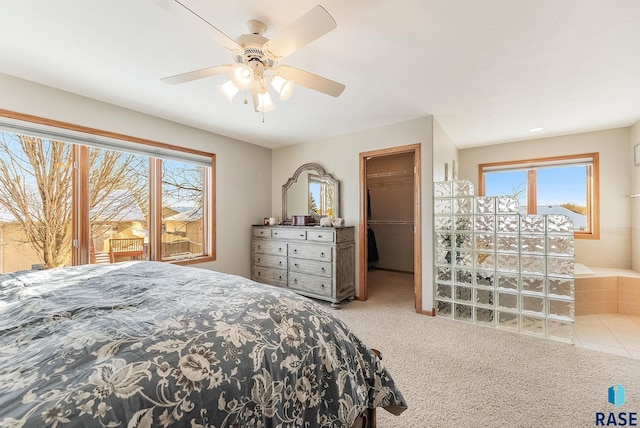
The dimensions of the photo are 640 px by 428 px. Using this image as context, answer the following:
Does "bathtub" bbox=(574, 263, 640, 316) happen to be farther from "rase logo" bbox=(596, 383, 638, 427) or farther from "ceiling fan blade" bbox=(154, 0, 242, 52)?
"ceiling fan blade" bbox=(154, 0, 242, 52)

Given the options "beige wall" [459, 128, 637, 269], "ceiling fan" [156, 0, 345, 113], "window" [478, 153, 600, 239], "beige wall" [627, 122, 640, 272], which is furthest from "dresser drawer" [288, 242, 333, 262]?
"beige wall" [627, 122, 640, 272]

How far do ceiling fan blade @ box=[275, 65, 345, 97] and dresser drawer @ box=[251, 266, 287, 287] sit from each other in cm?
266

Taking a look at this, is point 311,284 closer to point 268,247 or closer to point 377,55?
point 268,247

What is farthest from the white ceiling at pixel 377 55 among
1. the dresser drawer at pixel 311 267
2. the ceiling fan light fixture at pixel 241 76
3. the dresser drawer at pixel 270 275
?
the dresser drawer at pixel 270 275

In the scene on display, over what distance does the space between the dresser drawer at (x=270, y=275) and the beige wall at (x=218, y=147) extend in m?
0.18

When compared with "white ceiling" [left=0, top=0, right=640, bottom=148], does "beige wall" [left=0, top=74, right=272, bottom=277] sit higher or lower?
lower

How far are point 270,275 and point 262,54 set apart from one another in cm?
304

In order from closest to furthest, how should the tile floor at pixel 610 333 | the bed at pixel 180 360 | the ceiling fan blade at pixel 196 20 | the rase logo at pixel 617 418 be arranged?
1. the bed at pixel 180 360
2. the ceiling fan blade at pixel 196 20
3. the rase logo at pixel 617 418
4. the tile floor at pixel 610 333

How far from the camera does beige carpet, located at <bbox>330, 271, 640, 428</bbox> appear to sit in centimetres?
159

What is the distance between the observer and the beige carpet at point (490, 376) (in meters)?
1.59

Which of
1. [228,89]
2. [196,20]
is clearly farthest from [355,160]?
[196,20]

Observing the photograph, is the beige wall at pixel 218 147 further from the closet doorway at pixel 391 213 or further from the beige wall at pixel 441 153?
the beige wall at pixel 441 153

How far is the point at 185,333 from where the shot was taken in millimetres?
846

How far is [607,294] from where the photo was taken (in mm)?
3219
